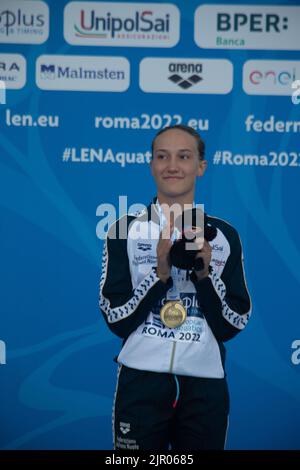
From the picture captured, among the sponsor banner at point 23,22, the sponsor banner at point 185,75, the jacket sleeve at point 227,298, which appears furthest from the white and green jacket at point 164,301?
the sponsor banner at point 23,22

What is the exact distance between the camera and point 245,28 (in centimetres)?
303

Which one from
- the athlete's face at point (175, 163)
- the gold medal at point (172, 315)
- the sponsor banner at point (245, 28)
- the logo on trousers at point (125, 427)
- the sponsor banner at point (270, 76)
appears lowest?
the logo on trousers at point (125, 427)

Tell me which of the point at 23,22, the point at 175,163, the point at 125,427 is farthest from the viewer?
the point at 23,22

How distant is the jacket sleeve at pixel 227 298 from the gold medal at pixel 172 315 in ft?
0.26

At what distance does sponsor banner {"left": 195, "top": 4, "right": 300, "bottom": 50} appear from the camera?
3023 millimetres

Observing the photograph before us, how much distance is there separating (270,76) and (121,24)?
0.77 meters

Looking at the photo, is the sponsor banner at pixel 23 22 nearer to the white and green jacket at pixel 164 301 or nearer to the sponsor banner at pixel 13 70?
the sponsor banner at pixel 13 70

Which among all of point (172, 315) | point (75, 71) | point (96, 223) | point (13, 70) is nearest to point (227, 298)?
point (172, 315)

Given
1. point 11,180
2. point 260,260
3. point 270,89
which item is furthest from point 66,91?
point 260,260

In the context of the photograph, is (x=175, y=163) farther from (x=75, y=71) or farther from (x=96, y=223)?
(x=75, y=71)

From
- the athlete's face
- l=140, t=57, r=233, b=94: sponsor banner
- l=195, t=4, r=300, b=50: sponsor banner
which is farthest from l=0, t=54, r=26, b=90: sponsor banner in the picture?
the athlete's face

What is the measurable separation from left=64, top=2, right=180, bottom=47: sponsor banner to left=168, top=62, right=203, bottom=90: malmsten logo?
116 mm

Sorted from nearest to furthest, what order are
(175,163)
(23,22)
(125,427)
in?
(125,427) < (175,163) < (23,22)

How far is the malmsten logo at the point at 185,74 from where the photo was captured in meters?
3.03
